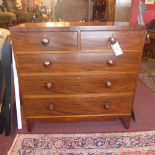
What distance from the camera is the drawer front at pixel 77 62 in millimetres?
1568

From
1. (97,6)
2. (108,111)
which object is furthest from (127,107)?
(97,6)

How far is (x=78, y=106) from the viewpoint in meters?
1.77

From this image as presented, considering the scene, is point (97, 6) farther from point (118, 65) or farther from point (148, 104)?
point (118, 65)

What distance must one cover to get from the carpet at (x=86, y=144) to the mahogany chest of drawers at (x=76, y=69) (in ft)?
0.46

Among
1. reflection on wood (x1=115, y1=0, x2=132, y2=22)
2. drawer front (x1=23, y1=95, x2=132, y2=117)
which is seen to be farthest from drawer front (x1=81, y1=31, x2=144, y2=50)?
reflection on wood (x1=115, y1=0, x2=132, y2=22)

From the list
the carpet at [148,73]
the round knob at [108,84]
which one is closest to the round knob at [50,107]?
the round knob at [108,84]

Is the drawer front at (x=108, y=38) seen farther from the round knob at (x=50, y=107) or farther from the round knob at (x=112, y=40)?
the round knob at (x=50, y=107)

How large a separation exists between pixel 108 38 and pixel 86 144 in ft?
2.85

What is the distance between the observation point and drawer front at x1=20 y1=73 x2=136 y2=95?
5.42 feet

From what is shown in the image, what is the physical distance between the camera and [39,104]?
175 centimetres

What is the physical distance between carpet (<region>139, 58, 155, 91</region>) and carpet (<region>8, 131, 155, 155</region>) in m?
1.27

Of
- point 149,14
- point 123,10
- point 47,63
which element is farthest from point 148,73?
point 47,63

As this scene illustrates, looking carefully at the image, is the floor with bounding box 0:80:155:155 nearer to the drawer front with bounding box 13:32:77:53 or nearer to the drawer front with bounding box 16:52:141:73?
the drawer front with bounding box 16:52:141:73

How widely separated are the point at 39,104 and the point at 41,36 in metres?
0.59
